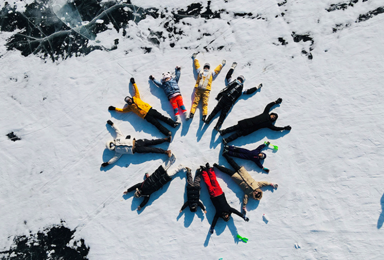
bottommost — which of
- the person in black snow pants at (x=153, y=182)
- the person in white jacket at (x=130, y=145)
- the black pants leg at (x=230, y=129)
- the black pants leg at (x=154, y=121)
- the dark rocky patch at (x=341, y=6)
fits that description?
the person in black snow pants at (x=153, y=182)

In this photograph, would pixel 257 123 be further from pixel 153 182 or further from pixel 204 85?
pixel 153 182

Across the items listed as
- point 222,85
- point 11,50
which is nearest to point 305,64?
point 222,85

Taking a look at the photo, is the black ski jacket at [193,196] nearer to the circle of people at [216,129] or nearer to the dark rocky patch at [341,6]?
the circle of people at [216,129]

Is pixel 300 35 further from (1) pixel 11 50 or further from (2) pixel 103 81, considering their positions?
(1) pixel 11 50

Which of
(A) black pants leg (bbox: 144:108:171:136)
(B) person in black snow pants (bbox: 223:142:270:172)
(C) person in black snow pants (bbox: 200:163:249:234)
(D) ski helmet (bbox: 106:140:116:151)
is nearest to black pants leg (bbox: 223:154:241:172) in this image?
(B) person in black snow pants (bbox: 223:142:270:172)

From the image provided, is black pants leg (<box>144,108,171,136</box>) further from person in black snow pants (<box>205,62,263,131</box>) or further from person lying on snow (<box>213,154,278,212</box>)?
person lying on snow (<box>213,154,278,212</box>)

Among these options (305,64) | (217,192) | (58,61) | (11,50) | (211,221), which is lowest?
(211,221)

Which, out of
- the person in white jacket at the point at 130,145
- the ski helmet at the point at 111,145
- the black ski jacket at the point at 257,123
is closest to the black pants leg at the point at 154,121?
the person in white jacket at the point at 130,145

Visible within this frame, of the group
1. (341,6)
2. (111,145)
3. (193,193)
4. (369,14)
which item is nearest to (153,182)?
(193,193)
